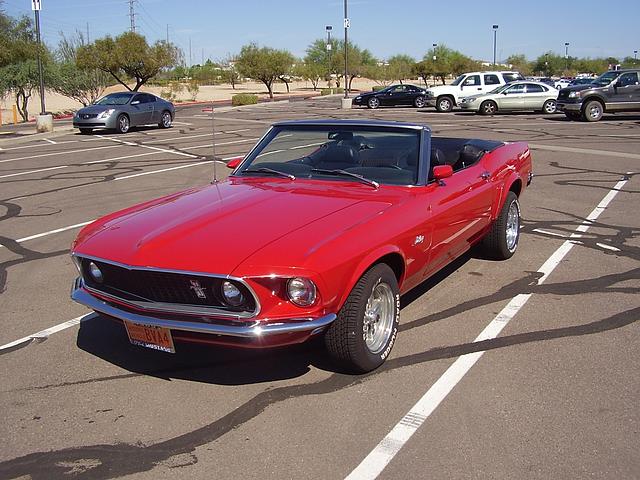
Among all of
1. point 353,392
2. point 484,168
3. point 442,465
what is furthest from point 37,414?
point 484,168

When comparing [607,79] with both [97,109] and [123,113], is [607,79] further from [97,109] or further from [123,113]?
[97,109]

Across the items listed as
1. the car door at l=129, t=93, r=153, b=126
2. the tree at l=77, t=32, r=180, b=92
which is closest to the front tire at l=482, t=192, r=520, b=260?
the car door at l=129, t=93, r=153, b=126

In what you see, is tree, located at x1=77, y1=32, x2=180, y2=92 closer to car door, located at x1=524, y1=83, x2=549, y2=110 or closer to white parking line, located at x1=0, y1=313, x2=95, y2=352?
car door, located at x1=524, y1=83, x2=549, y2=110

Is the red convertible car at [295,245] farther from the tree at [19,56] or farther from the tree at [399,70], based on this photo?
the tree at [399,70]

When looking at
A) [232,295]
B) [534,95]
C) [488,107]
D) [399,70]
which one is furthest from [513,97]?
A: [399,70]

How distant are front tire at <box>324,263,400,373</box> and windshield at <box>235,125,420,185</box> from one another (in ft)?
3.35

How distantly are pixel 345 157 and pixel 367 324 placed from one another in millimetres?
1599

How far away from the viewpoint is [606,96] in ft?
79.3

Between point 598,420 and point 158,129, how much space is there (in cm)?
2313

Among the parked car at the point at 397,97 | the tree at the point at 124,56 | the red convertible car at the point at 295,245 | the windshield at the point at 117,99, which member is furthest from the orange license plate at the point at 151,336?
the tree at the point at 124,56

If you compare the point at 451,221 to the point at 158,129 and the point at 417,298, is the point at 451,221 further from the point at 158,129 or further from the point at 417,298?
the point at 158,129

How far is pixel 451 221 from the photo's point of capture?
5.16 metres

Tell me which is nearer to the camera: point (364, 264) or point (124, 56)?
point (364, 264)

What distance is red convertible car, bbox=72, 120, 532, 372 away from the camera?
3.61m
